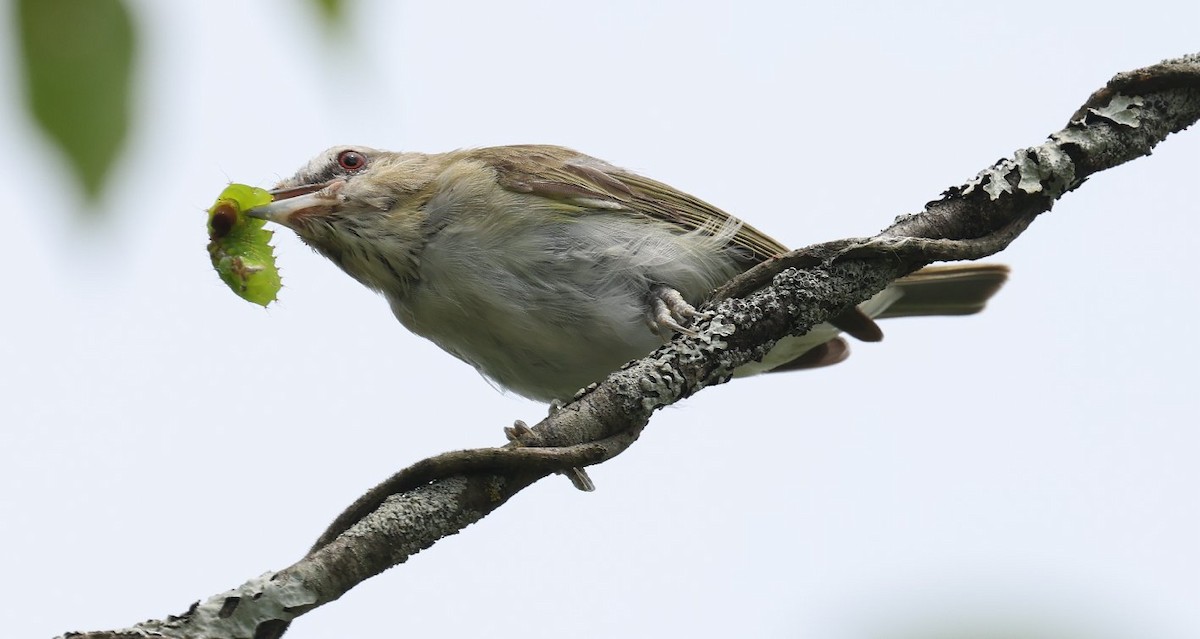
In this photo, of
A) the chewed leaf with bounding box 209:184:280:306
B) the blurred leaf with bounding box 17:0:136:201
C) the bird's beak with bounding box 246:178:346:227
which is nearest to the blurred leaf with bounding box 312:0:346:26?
the blurred leaf with bounding box 17:0:136:201

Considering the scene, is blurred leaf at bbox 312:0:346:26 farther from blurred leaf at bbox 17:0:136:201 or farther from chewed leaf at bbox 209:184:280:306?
chewed leaf at bbox 209:184:280:306

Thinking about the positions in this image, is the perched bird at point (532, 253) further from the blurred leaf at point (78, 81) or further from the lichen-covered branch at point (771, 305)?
the blurred leaf at point (78, 81)

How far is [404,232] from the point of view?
4312 millimetres

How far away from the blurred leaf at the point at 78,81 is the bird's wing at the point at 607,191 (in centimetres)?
273

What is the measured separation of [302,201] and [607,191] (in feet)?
3.77

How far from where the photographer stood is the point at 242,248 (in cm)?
365

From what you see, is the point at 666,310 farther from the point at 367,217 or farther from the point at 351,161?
the point at 351,161

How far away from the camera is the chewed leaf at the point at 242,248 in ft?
11.4

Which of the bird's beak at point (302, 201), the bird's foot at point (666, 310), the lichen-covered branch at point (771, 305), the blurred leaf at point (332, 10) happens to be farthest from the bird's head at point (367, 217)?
the blurred leaf at point (332, 10)

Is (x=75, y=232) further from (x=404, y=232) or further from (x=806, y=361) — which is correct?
(x=806, y=361)

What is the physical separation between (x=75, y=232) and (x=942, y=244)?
1685mm

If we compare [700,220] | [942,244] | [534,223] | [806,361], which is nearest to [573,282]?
[534,223]

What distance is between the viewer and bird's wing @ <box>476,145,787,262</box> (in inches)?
169

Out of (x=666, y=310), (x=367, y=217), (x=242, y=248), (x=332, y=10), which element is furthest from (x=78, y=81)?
(x=367, y=217)
